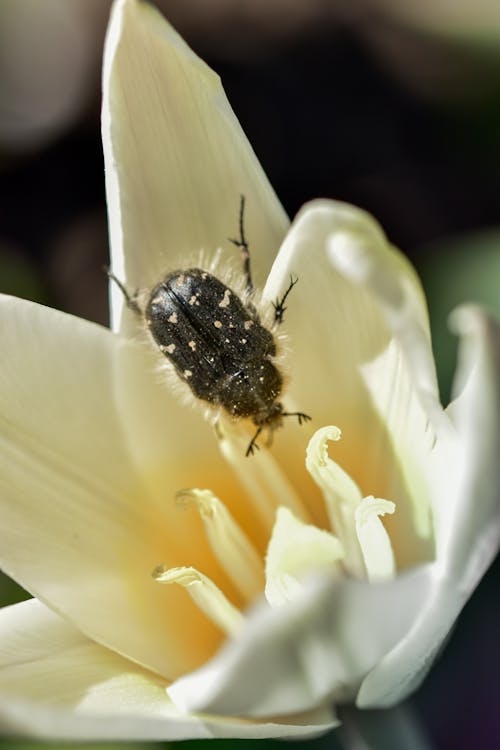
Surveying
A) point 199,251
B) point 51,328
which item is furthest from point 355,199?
point 51,328

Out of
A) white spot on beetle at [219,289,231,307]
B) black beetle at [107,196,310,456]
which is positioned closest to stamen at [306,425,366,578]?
black beetle at [107,196,310,456]

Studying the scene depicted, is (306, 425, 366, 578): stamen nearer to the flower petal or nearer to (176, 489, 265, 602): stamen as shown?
(176, 489, 265, 602): stamen

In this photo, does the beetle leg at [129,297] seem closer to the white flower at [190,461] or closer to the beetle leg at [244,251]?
the white flower at [190,461]

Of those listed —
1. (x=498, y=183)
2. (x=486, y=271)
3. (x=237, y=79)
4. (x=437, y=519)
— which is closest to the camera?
(x=437, y=519)

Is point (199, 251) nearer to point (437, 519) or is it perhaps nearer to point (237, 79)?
point (437, 519)

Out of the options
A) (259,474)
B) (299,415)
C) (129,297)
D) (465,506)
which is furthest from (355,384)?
(465,506)

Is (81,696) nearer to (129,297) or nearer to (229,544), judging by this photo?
(229,544)
